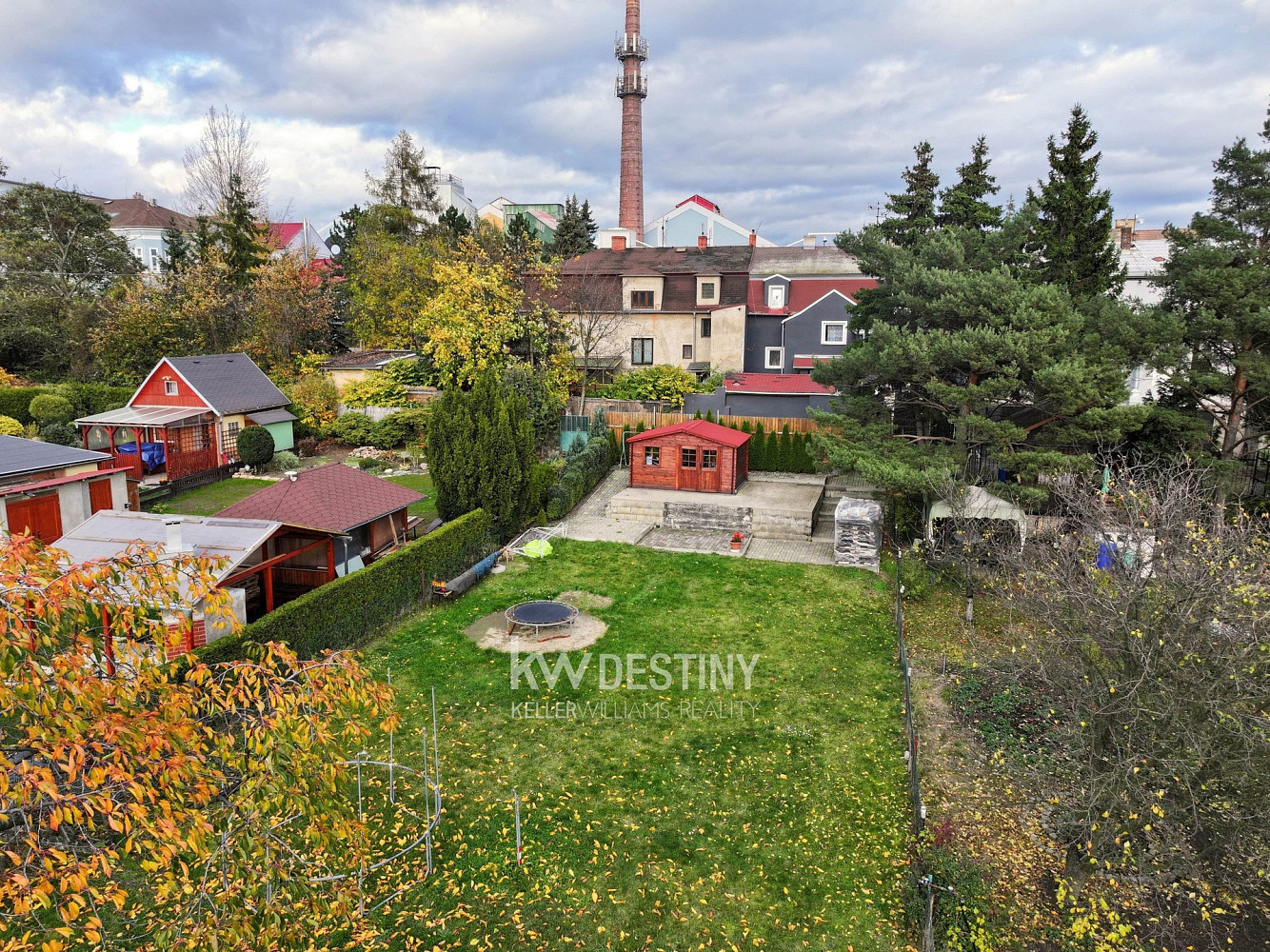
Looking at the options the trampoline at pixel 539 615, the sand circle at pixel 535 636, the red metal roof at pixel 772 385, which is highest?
the red metal roof at pixel 772 385

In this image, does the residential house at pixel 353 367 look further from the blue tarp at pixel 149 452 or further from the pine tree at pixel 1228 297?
the pine tree at pixel 1228 297

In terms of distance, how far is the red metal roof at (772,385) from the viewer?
110 ft

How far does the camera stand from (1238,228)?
20.1 metres

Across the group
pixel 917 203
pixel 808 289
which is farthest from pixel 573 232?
pixel 917 203

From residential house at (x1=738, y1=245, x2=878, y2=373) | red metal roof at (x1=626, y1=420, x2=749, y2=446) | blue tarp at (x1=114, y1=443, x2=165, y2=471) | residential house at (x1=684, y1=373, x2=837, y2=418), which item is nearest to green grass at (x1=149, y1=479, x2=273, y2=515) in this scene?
blue tarp at (x1=114, y1=443, x2=165, y2=471)

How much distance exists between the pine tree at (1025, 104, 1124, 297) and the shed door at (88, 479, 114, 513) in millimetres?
28194

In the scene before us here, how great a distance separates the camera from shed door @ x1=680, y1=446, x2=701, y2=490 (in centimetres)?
2839

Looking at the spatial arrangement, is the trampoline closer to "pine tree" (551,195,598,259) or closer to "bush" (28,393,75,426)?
"bush" (28,393,75,426)

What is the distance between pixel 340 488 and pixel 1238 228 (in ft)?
78.5

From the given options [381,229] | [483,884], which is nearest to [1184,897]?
[483,884]

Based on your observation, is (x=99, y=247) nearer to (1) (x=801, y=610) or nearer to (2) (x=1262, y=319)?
(1) (x=801, y=610)

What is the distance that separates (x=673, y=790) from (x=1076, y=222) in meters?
22.7

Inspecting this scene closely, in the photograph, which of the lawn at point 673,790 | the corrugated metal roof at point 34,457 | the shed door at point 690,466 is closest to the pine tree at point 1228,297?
the lawn at point 673,790

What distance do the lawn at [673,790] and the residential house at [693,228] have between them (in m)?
46.6
